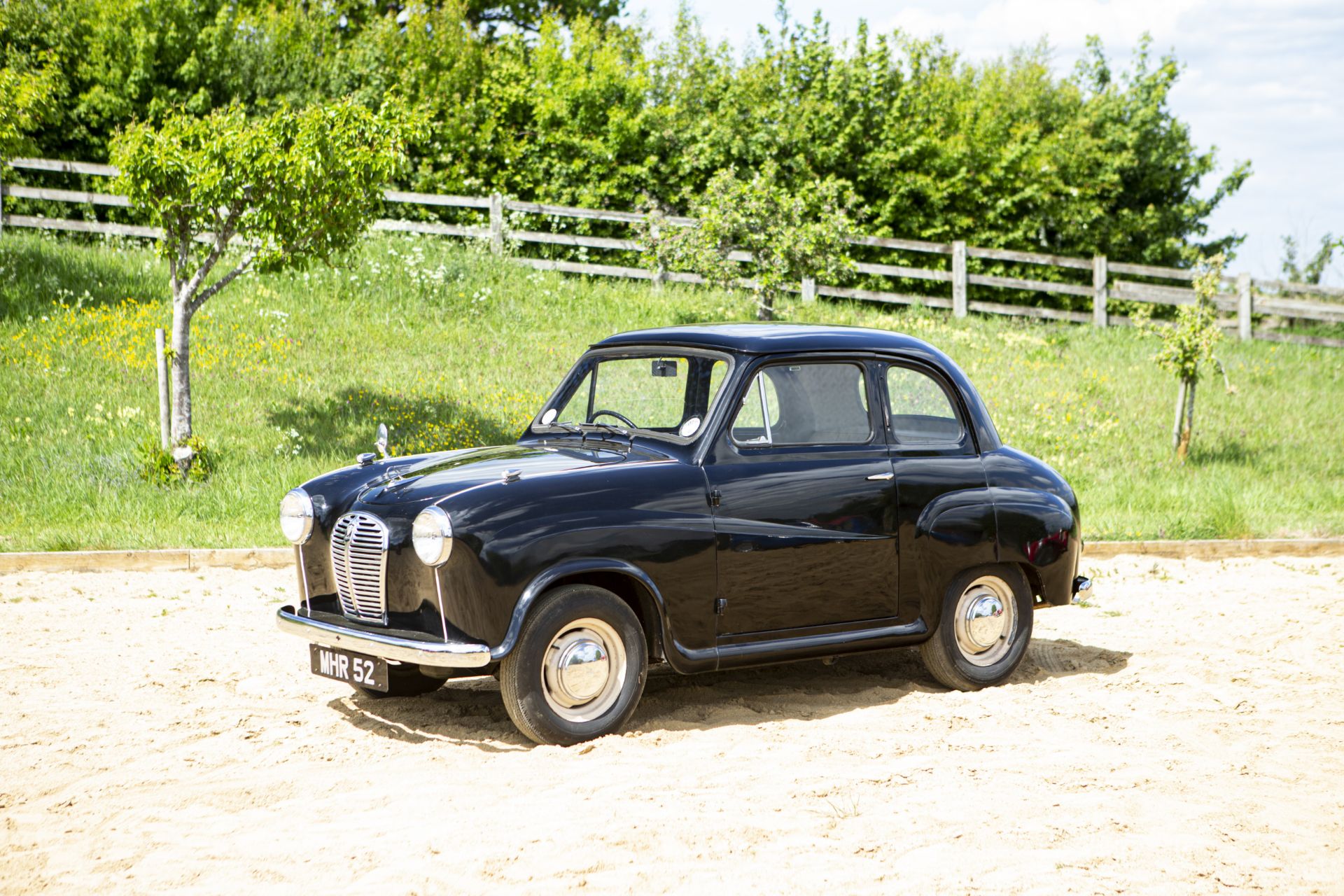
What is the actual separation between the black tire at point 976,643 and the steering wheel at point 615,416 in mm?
1922

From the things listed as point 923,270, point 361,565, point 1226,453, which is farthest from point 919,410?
point 923,270

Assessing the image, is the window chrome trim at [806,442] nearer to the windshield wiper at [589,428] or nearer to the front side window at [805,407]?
the front side window at [805,407]

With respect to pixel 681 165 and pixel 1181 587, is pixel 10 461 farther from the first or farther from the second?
pixel 681 165

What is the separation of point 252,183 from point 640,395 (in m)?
8.02

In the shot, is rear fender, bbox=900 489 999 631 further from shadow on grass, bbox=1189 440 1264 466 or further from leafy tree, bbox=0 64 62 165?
leafy tree, bbox=0 64 62 165

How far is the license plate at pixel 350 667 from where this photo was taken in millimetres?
5645

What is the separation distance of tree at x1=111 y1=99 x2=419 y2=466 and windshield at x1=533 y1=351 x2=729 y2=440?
7.02 meters

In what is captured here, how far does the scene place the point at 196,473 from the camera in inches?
502

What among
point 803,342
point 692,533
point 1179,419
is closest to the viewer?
point 692,533

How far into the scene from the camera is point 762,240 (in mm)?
19984

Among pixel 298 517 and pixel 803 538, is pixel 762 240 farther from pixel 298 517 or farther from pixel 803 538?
pixel 298 517

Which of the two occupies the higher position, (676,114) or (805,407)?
(676,114)

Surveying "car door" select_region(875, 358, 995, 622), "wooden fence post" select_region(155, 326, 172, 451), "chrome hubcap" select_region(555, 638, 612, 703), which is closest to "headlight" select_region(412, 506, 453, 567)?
"chrome hubcap" select_region(555, 638, 612, 703)

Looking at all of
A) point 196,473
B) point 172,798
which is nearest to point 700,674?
point 172,798
